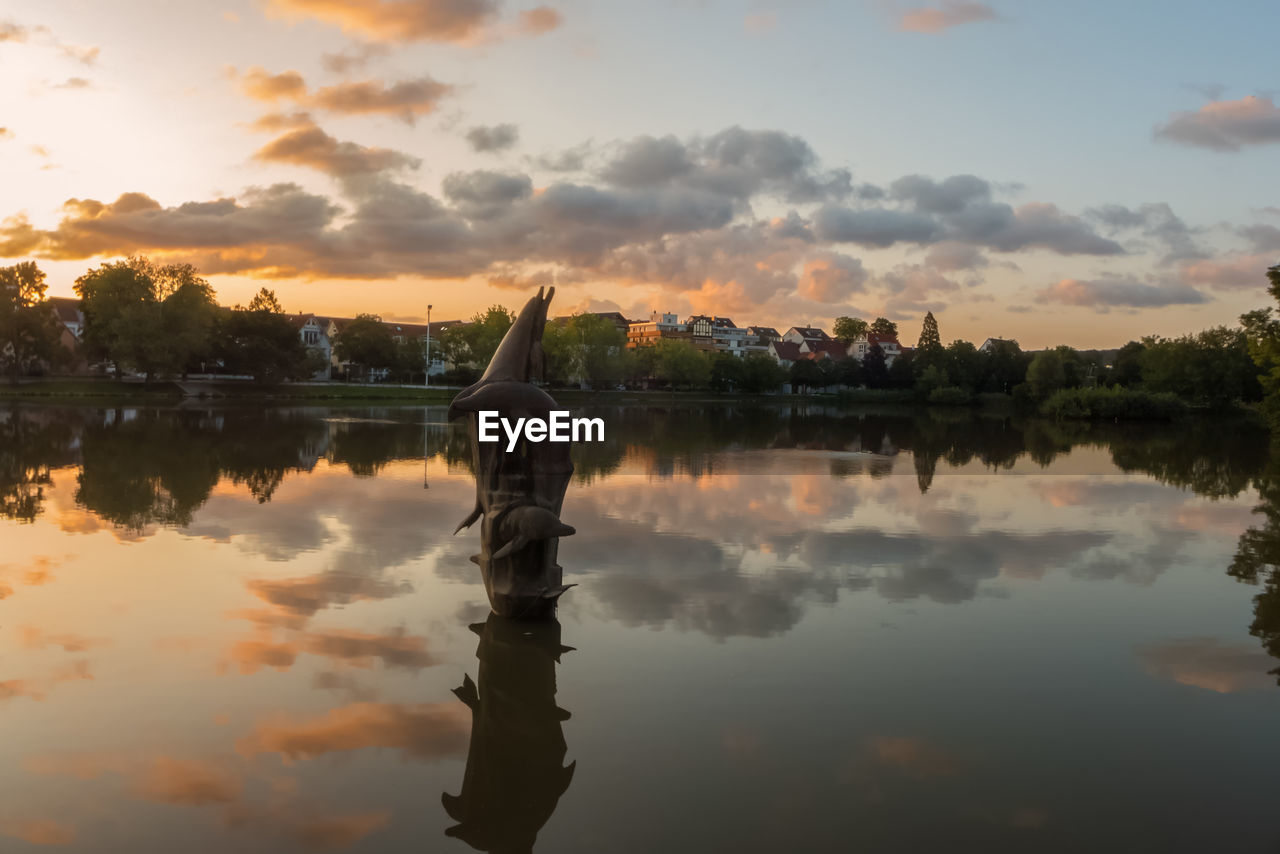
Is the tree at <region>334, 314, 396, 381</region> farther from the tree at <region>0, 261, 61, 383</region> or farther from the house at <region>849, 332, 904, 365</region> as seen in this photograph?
the house at <region>849, 332, 904, 365</region>

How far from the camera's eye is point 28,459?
26234 millimetres

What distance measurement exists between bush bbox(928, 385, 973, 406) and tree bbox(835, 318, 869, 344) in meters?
88.3

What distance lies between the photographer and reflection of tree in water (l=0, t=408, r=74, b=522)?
18.5m

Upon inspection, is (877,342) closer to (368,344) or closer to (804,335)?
(804,335)

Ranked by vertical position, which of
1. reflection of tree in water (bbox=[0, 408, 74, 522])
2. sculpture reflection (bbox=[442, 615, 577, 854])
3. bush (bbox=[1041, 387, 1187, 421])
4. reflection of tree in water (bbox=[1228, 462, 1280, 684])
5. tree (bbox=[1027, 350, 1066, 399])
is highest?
tree (bbox=[1027, 350, 1066, 399])

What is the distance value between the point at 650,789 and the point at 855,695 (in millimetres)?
2940

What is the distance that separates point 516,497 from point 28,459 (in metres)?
23.3

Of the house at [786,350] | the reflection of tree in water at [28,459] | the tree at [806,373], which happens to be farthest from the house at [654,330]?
the reflection of tree in water at [28,459]

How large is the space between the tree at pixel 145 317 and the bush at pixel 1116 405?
76255 millimetres

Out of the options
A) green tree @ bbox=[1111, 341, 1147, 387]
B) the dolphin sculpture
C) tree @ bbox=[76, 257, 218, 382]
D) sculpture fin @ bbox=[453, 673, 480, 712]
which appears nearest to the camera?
sculpture fin @ bbox=[453, 673, 480, 712]

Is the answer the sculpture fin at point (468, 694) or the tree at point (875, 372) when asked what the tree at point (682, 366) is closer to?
the tree at point (875, 372)

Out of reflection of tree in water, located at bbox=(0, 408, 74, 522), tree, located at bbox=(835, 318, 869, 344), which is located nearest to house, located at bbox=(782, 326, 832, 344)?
tree, located at bbox=(835, 318, 869, 344)

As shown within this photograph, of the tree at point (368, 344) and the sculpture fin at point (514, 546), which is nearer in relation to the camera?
the sculpture fin at point (514, 546)

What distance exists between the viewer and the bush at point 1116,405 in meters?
74.9
